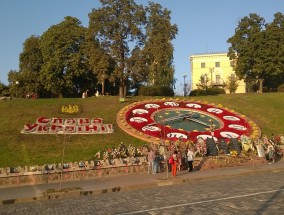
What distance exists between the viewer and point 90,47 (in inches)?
1624

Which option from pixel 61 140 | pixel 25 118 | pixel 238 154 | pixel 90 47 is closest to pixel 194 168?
pixel 238 154

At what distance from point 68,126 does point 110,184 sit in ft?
39.6

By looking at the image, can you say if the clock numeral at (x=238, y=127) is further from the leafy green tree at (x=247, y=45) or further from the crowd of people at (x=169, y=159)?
the leafy green tree at (x=247, y=45)

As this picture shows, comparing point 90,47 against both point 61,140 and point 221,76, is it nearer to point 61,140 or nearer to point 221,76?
point 61,140

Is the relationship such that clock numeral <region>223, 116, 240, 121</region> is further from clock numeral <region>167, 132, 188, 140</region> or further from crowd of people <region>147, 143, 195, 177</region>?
crowd of people <region>147, 143, 195, 177</region>

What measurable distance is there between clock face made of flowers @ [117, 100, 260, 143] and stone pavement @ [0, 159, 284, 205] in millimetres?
5983

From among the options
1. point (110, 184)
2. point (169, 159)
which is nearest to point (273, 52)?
point (169, 159)

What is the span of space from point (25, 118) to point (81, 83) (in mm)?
32752

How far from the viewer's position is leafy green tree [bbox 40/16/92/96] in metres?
62.3

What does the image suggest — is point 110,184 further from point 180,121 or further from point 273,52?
point 273,52

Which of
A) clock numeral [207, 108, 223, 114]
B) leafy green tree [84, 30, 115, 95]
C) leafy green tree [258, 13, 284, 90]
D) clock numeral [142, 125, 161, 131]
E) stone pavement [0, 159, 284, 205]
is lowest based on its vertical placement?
stone pavement [0, 159, 284, 205]

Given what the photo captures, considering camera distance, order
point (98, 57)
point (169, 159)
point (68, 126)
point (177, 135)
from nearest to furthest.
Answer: point (169, 159) → point (177, 135) → point (68, 126) → point (98, 57)

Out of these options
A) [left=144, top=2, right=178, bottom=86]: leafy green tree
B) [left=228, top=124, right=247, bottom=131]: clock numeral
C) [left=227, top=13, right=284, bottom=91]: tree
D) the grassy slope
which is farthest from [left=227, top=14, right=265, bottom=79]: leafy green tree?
[left=228, top=124, right=247, bottom=131]: clock numeral

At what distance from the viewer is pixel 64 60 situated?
6278cm
